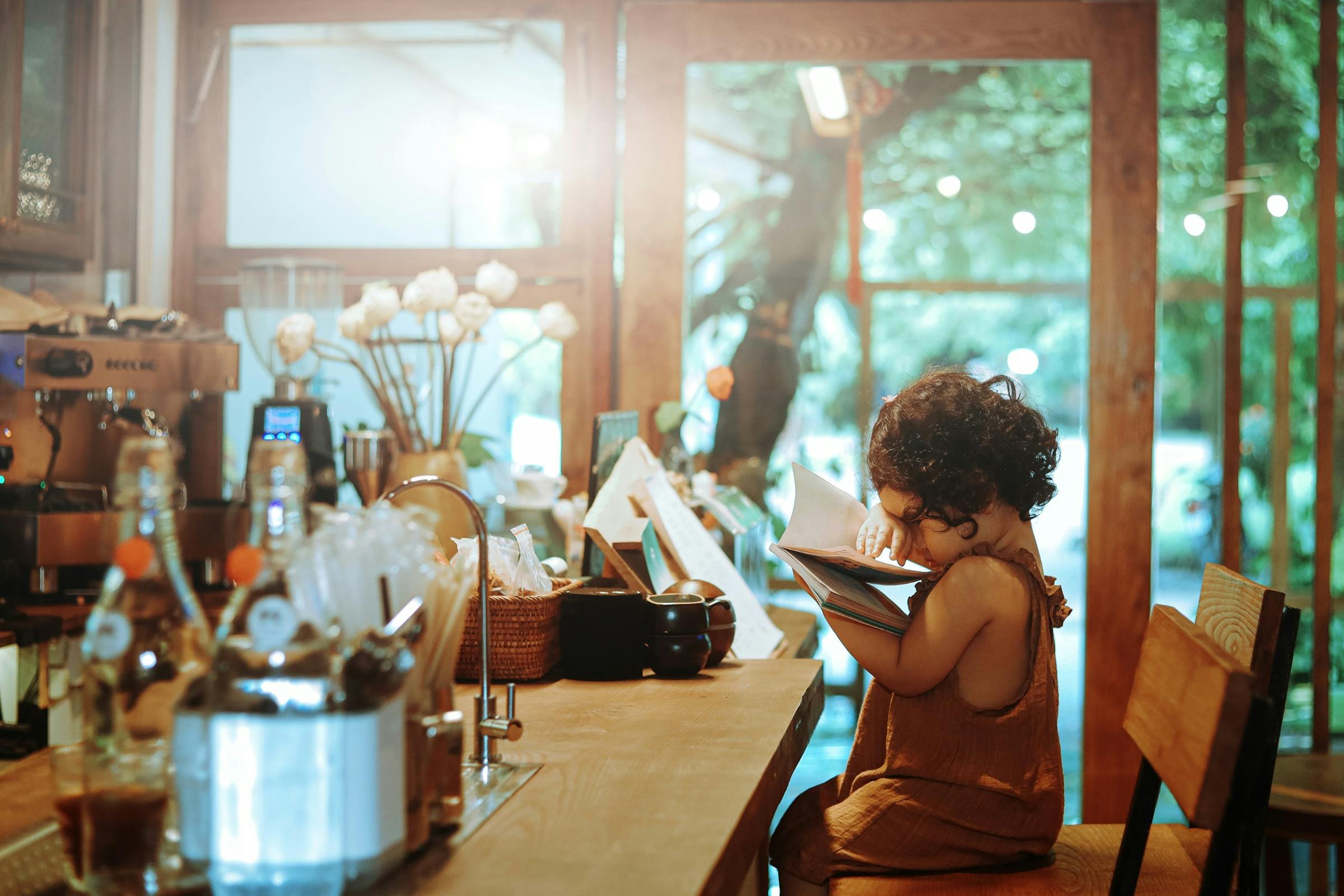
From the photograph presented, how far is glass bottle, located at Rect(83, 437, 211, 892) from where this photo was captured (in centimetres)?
83

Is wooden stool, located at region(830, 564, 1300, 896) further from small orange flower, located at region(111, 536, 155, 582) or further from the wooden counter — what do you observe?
small orange flower, located at region(111, 536, 155, 582)

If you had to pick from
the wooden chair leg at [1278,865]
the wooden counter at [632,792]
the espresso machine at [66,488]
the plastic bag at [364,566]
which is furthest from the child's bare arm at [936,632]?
the espresso machine at [66,488]

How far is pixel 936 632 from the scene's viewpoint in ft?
4.88

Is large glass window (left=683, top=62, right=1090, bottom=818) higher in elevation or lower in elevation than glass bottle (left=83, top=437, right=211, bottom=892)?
higher

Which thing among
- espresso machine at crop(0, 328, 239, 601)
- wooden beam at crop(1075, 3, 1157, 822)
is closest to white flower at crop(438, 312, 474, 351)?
espresso machine at crop(0, 328, 239, 601)

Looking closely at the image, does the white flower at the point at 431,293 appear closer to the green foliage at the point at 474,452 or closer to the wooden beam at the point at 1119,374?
the green foliage at the point at 474,452

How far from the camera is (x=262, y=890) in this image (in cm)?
80

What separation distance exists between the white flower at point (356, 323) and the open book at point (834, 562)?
1.20 meters

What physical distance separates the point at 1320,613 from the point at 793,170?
184 centimetres

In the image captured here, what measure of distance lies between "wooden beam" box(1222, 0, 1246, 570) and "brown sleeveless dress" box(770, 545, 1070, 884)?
1.79 meters

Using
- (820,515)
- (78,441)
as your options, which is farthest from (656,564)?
(78,441)

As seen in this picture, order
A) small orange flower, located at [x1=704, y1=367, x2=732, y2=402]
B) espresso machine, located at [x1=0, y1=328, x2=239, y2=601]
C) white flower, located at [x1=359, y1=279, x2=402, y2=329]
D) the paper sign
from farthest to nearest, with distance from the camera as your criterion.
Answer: small orange flower, located at [x1=704, y1=367, x2=732, y2=402], white flower, located at [x1=359, y1=279, x2=402, y2=329], espresso machine, located at [x1=0, y1=328, x2=239, y2=601], the paper sign

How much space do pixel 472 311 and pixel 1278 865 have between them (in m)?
1.96

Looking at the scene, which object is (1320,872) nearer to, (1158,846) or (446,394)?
(1158,846)
